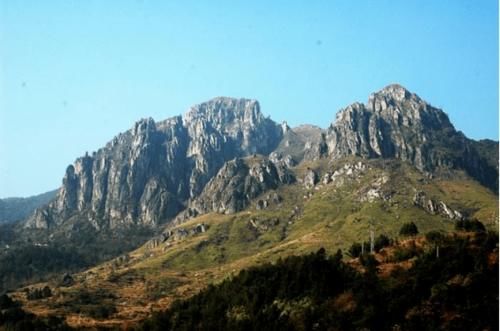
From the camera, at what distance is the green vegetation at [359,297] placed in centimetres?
12112

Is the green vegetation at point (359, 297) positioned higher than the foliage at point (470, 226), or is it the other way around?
the foliage at point (470, 226)

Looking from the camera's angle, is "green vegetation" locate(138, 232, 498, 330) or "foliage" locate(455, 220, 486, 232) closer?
"green vegetation" locate(138, 232, 498, 330)

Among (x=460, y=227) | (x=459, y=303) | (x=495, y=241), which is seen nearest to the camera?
(x=459, y=303)

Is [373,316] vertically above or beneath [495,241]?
beneath

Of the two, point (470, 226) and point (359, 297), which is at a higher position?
point (470, 226)

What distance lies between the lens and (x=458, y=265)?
134m

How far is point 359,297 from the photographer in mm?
134125

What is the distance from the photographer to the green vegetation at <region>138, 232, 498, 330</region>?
4769 inches

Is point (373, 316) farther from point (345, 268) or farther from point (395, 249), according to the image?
point (395, 249)

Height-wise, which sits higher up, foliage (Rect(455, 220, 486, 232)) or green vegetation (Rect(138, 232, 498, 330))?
foliage (Rect(455, 220, 486, 232))

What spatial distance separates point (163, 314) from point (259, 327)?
4682 cm

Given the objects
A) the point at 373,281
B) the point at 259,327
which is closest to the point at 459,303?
the point at 373,281

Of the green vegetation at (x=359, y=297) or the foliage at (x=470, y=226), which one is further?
the foliage at (x=470, y=226)

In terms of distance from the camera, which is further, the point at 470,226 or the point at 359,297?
the point at 470,226
